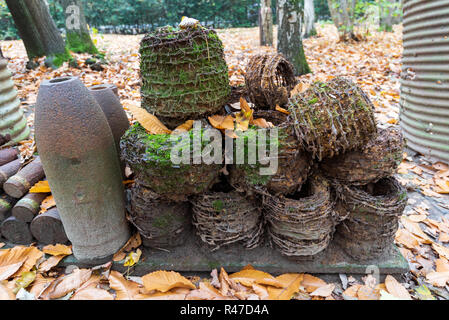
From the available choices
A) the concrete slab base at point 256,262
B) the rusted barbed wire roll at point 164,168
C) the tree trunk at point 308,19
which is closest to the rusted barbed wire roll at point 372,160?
the concrete slab base at point 256,262

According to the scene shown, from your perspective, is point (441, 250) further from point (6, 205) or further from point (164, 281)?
point (6, 205)

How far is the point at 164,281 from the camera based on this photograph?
187cm

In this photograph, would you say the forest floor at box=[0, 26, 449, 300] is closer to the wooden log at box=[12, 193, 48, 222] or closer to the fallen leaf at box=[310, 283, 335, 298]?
the fallen leaf at box=[310, 283, 335, 298]

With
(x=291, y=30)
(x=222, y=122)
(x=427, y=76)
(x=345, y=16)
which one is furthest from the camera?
(x=345, y=16)

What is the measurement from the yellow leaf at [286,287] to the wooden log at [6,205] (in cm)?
205

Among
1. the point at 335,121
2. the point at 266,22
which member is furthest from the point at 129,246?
the point at 266,22

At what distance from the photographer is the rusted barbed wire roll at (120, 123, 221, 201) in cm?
163

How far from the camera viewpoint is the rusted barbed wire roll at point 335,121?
1604 mm

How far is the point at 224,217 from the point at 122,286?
821 millimetres

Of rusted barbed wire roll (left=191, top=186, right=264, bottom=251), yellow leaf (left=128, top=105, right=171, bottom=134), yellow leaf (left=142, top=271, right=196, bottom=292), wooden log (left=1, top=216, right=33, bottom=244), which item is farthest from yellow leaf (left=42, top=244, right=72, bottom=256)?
yellow leaf (left=128, top=105, right=171, bottom=134)

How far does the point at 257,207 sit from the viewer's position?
1.93 m

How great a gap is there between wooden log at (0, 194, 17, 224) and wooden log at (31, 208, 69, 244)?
278 mm

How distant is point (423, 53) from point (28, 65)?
22.6 feet
